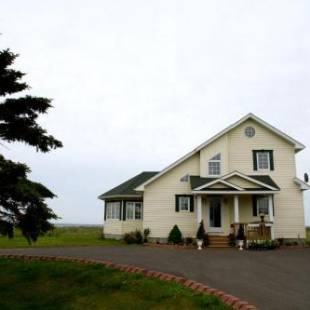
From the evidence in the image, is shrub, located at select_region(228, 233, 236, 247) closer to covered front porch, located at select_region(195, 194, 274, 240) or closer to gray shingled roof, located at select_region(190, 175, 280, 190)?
covered front porch, located at select_region(195, 194, 274, 240)

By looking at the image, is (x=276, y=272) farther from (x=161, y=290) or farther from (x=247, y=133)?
(x=247, y=133)

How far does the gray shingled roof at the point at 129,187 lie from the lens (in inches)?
1182

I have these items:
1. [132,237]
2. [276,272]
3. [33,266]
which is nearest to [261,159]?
[132,237]

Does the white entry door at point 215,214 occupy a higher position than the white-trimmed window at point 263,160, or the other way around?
the white-trimmed window at point 263,160

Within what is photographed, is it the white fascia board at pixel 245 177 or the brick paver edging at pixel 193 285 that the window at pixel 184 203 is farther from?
the brick paver edging at pixel 193 285

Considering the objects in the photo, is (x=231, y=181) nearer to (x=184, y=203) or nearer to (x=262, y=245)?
(x=184, y=203)

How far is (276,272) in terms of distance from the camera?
13.2 m

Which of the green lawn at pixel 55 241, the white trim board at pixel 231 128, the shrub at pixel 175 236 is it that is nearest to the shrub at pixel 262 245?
the shrub at pixel 175 236

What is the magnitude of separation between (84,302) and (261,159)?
19.6m

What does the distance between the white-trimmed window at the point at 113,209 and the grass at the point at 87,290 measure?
15765 millimetres

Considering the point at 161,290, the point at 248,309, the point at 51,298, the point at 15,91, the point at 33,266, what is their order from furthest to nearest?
the point at 33,266, the point at 15,91, the point at 51,298, the point at 161,290, the point at 248,309

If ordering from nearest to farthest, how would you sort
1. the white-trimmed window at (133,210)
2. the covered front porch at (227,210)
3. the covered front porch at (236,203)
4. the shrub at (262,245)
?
the shrub at (262,245), the covered front porch at (236,203), the covered front porch at (227,210), the white-trimmed window at (133,210)

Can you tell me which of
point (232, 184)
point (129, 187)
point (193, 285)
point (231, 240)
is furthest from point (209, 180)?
point (193, 285)

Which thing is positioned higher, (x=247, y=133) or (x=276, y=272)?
(x=247, y=133)
